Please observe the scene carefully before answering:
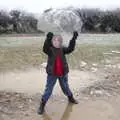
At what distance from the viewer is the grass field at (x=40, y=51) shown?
7.93 m

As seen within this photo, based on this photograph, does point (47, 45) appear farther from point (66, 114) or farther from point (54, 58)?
point (66, 114)

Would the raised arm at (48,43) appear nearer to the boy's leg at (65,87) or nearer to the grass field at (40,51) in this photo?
the boy's leg at (65,87)

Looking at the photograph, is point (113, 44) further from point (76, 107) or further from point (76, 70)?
point (76, 107)

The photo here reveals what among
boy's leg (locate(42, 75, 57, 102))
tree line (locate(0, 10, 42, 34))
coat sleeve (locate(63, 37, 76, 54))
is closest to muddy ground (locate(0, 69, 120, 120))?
boy's leg (locate(42, 75, 57, 102))

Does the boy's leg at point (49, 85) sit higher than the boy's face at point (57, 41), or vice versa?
the boy's face at point (57, 41)

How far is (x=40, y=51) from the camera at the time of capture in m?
9.34

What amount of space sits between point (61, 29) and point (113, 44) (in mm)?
6103

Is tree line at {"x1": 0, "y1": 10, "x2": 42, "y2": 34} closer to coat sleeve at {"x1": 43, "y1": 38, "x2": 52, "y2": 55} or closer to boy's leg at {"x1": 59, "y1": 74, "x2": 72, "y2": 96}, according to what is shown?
boy's leg at {"x1": 59, "y1": 74, "x2": 72, "y2": 96}

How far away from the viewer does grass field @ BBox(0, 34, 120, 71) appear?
7930 mm

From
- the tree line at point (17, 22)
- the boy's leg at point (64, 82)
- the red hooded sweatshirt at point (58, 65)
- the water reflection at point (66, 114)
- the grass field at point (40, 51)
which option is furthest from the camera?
the tree line at point (17, 22)

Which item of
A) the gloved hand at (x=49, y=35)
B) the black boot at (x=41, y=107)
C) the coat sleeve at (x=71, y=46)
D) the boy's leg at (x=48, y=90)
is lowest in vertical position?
the black boot at (x=41, y=107)

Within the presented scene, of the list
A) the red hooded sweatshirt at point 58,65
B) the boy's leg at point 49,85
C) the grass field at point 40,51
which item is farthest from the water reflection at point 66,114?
the grass field at point 40,51

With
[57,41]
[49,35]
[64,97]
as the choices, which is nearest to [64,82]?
[64,97]

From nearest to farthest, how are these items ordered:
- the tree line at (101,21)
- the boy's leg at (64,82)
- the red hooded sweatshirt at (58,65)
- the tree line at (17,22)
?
the red hooded sweatshirt at (58,65)
the boy's leg at (64,82)
the tree line at (101,21)
the tree line at (17,22)
